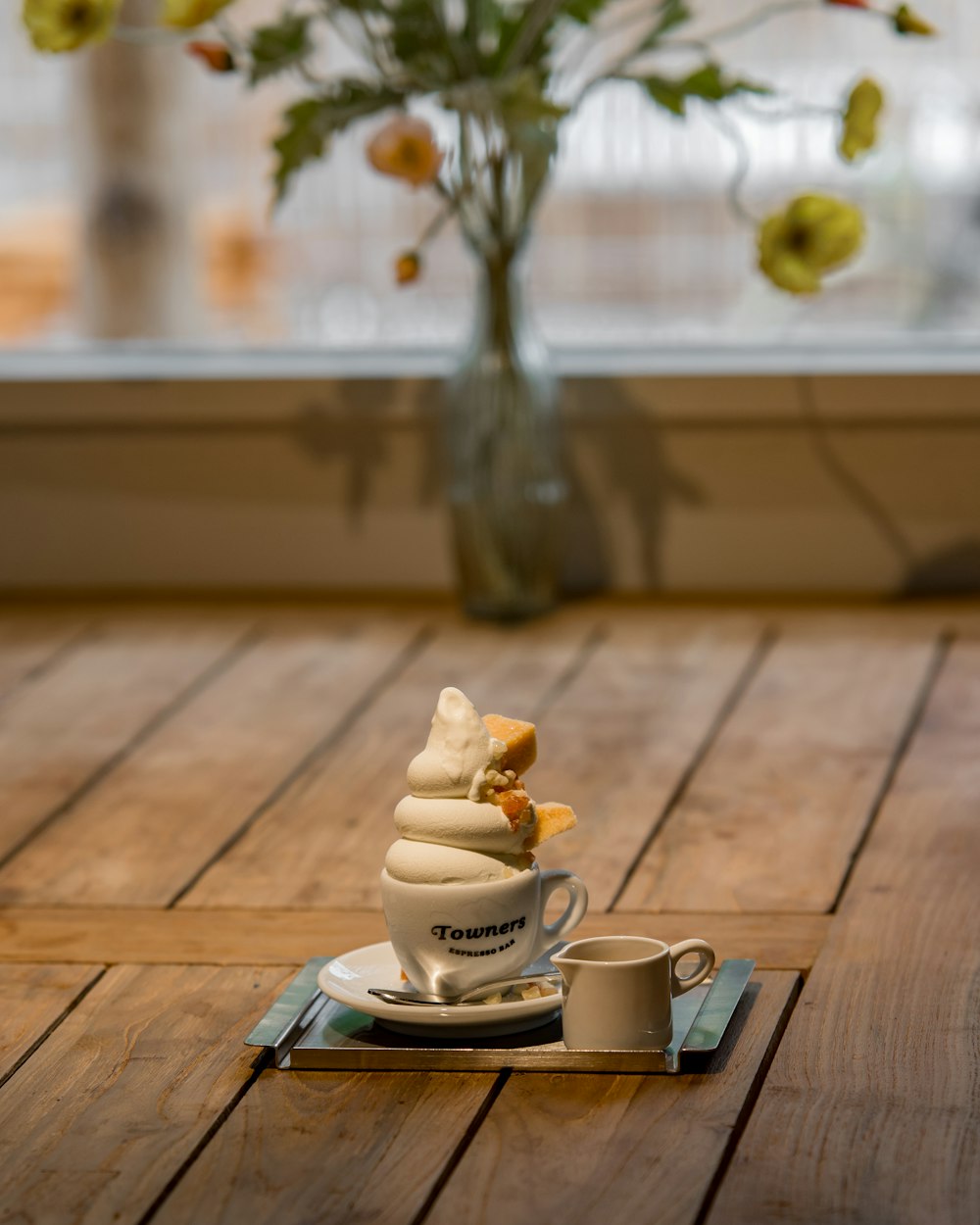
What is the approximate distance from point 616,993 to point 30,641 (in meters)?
1.33

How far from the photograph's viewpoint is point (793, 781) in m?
1.60

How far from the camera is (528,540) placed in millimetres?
2135

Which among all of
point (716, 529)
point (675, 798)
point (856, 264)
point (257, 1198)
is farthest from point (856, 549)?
point (257, 1198)

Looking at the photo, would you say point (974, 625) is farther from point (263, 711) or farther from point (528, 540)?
point (263, 711)

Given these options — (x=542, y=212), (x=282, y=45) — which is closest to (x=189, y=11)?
(x=282, y=45)

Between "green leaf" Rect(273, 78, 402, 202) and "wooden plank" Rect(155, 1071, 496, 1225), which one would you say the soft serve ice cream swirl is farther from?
"green leaf" Rect(273, 78, 402, 202)

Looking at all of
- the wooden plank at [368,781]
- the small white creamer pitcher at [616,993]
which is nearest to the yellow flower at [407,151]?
the wooden plank at [368,781]

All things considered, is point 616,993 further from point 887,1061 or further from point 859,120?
point 859,120

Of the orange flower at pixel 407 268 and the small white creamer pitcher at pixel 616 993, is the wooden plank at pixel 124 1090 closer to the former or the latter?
the small white creamer pitcher at pixel 616 993

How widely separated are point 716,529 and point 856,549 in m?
0.17

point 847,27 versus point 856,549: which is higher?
point 847,27

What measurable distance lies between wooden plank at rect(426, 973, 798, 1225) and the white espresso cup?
2.5 inches

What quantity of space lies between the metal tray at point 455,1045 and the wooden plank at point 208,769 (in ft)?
0.99

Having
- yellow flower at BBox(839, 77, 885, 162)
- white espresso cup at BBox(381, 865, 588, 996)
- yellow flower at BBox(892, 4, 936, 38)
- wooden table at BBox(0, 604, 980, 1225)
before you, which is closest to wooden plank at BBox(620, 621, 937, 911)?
wooden table at BBox(0, 604, 980, 1225)
